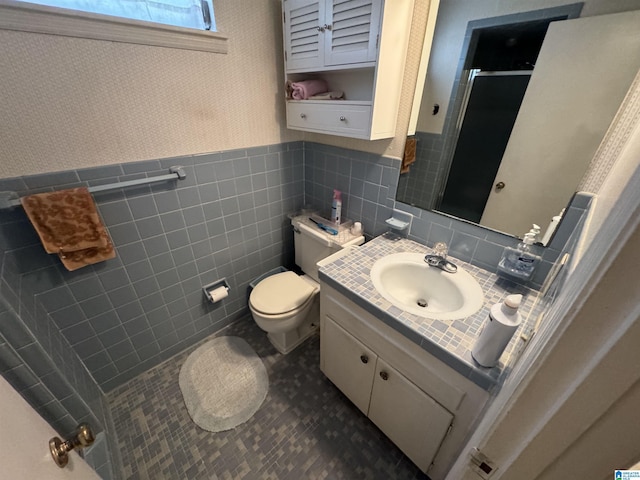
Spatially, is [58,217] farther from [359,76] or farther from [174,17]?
[359,76]

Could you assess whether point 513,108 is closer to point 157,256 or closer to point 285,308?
point 285,308

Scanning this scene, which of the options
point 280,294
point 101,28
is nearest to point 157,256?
point 280,294

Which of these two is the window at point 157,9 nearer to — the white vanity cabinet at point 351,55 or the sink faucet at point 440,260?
the white vanity cabinet at point 351,55

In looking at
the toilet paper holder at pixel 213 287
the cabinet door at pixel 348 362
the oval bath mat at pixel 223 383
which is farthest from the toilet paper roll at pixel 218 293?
the cabinet door at pixel 348 362

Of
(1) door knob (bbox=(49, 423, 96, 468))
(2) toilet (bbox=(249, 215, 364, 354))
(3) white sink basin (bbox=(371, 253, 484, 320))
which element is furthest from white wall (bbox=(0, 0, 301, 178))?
(3) white sink basin (bbox=(371, 253, 484, 320))

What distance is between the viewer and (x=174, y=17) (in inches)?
44.2

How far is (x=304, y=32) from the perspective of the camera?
120 cm

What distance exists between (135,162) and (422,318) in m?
1.37

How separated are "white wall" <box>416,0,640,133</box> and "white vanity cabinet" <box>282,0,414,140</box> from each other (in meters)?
0.12

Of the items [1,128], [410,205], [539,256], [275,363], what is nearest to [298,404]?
[275,363]

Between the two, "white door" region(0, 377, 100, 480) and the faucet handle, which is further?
the faucet handle

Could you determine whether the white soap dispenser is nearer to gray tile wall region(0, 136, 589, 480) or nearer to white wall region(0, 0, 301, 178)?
gray tile wall region(0, 136, 589, 480)

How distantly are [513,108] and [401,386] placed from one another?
1.11 meters

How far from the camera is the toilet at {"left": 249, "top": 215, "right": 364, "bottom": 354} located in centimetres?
146
